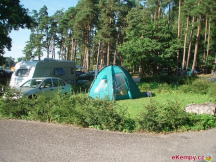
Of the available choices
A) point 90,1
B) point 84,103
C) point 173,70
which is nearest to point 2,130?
point 84,103

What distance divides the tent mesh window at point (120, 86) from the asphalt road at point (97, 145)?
19.2 ft

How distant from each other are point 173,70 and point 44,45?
36.2 m

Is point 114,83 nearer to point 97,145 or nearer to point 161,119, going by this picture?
point 161,119

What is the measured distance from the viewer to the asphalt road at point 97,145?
4.62 metres

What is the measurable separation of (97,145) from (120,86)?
7.31 metres

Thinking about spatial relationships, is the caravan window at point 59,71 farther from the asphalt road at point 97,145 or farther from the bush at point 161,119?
the bush at point 161,119

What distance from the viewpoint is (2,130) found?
6.75 metres

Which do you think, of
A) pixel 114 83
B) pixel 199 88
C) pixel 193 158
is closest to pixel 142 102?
pixel 114 83

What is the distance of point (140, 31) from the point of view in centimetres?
2589

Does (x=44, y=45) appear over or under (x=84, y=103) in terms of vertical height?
over

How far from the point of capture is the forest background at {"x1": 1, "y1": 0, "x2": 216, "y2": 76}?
81.5ft

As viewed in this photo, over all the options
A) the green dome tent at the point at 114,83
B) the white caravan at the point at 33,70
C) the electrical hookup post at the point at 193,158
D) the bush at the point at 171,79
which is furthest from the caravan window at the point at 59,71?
the electrical hookup post at the point at 193,158

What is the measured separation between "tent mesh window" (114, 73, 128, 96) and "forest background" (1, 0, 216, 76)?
10089mm

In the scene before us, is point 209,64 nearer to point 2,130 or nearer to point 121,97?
point 121,97
